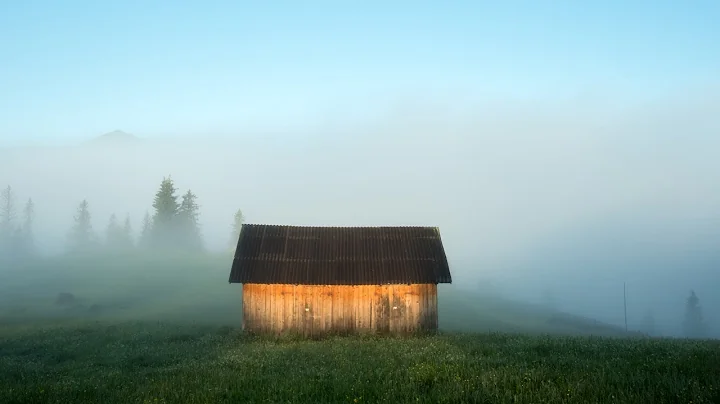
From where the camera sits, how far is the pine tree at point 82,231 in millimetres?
126656

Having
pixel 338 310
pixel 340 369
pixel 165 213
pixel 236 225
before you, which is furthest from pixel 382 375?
pixel 236 225

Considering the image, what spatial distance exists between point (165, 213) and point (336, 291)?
77.9 meters

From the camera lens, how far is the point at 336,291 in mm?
29609

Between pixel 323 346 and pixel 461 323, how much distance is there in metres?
43.3

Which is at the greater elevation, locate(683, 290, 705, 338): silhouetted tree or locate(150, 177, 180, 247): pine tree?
locate(150, 177, 180, 247): pine tree

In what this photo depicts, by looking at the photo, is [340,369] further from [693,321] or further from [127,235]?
[693,321]

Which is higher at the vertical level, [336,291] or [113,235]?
[113,235]

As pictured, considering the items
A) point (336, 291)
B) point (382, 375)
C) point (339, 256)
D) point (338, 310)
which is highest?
point (339, 256)

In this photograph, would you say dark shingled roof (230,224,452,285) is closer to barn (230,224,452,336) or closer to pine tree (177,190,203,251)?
barn (230,224,452,336)

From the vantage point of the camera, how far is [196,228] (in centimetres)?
11419

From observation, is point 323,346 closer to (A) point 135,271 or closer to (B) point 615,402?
(B) point 615,402

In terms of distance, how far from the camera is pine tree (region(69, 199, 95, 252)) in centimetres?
12666

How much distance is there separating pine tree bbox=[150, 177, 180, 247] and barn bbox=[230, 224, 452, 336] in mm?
73083

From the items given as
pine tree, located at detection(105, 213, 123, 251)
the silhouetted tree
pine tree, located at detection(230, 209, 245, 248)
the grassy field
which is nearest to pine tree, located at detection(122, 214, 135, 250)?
pine tree, located at detection(105, 213, 123, 251)
